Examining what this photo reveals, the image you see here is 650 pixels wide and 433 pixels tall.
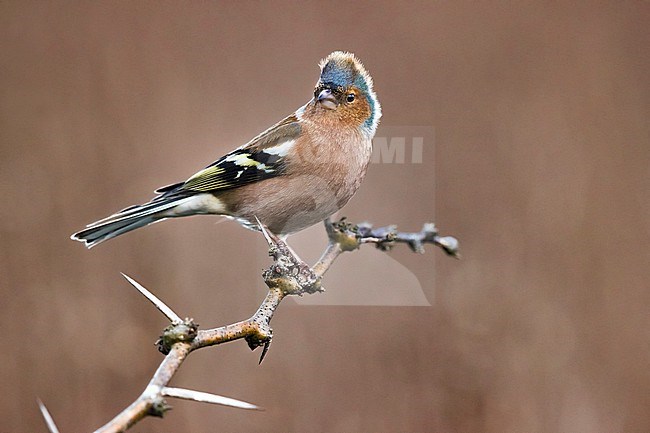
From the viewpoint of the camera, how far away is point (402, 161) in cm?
69

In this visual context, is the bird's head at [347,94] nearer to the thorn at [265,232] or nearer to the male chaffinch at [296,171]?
the male chaffinch at [296,171]

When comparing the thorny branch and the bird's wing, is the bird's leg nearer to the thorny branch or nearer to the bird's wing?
the thorny branch

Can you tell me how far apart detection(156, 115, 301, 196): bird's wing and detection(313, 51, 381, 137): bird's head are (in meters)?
0.05

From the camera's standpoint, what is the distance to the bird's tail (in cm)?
57

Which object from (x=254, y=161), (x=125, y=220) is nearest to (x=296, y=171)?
(x=254, y=161)

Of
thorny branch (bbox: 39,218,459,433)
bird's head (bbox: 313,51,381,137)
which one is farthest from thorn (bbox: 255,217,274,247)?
bird's head (bbox: 313,51,381,137)

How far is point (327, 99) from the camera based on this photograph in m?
0.60

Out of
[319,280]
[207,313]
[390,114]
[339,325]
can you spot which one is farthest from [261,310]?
[339,325]

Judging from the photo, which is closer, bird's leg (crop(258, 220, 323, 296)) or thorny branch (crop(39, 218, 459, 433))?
thorny branch (crop(39, 218, 459, 433))

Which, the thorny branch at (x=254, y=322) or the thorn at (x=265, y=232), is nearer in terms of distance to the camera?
the thorny branch at (x=254, y=322)

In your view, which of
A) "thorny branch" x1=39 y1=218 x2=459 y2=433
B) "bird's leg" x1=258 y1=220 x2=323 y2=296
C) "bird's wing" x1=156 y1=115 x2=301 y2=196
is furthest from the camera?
"bird's wing" x1=156 y1=115 x2=301 y2=196

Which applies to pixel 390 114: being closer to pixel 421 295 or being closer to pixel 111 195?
pixel 421 295

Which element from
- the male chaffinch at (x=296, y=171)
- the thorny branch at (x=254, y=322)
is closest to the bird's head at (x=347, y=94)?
the male chaffinch at (x=296, y=171)

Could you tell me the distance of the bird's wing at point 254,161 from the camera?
66cm
